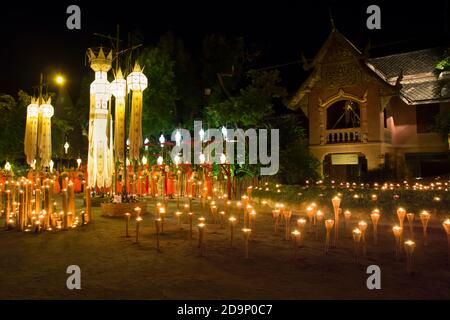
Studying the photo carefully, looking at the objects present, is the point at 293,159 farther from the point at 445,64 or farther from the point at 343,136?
the point at 445,64

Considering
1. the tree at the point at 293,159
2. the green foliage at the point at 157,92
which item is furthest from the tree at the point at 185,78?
the tree at the point at 293,159

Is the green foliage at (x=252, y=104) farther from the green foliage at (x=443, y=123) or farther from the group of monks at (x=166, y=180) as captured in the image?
the green foliage at (x=443, y=123)

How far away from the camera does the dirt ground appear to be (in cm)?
517

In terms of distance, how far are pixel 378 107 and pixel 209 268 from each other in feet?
52.3

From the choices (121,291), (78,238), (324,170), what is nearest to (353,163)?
(324,170)

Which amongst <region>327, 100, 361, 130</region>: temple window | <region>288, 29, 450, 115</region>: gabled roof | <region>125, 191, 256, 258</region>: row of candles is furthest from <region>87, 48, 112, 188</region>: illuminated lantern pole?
<region>327, 100, 361, 130</region>: temple window

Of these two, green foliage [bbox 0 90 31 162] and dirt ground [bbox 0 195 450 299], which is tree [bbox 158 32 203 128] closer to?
green foliage [bbox 0 90 31 162]

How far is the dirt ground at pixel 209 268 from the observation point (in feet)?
17.0

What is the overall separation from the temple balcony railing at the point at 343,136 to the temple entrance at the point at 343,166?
124 cm

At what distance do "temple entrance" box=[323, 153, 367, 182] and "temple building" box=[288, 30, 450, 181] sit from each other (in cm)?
11

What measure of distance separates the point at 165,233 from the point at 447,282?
19.2 feet

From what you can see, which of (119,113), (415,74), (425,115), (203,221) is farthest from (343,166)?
(203,221)

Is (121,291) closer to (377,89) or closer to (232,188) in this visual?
(232,188)

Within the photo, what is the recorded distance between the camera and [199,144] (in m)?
21.2
